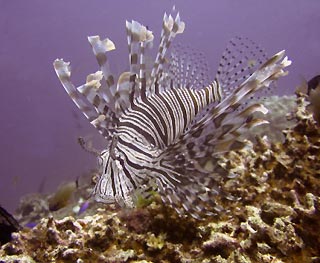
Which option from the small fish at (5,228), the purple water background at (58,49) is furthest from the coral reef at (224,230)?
the purple water background at (58,49)

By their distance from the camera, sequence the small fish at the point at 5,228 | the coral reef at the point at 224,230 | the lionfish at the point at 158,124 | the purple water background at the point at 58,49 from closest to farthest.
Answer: the coral reef at the point at 224,230 → the lionfish at the point at 158,124 → the small fish at the point at 5,228 → the purple water background at the point at 58,49

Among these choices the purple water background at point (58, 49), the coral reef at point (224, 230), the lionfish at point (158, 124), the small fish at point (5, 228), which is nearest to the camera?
the coral reef at point (224, 230)

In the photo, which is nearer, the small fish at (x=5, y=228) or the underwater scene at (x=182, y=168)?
the underwater scene at (x=182, y=168)

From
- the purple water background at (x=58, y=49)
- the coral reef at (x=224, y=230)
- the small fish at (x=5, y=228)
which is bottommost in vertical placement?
→ the coral reef at (x=224, y=230)

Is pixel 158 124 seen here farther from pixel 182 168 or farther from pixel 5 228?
pixel 5 228

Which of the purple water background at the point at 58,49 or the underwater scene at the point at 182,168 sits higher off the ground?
the purple water background at the point at 58,49

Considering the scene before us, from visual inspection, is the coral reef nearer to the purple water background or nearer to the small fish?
the small fish

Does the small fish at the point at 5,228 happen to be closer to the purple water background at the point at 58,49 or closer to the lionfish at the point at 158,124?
the lionfish at the point at 158,124
